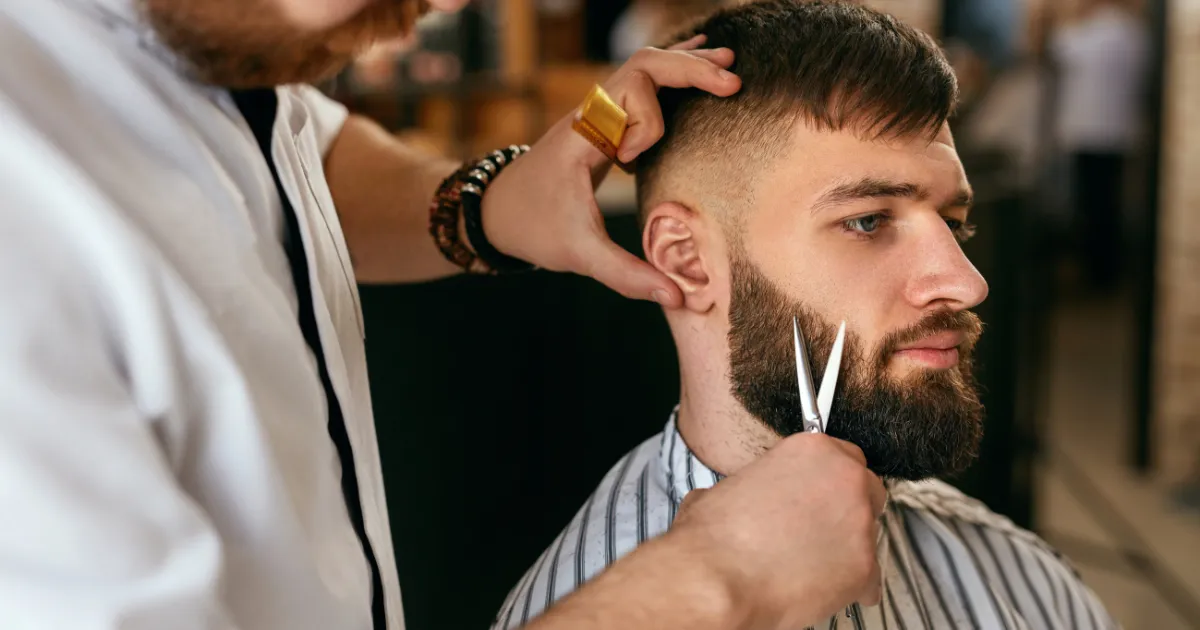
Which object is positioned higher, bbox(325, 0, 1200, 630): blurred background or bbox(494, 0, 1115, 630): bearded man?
bbox(494, 0, 1115, 630): bearded man

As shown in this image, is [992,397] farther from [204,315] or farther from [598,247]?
[204,315]

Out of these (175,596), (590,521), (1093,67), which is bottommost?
(1093,67)

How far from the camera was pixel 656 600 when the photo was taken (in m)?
0.90

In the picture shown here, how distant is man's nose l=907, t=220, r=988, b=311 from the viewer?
1190 mm

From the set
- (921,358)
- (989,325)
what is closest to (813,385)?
(921,358)

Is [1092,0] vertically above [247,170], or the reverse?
[247,170]

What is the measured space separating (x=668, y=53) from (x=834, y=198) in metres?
0.27

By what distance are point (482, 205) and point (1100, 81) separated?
5619mm

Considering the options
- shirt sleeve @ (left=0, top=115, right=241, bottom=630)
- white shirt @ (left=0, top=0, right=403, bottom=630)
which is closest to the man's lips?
white shirt @ (left=0, top=0, right=403, bottom=630)

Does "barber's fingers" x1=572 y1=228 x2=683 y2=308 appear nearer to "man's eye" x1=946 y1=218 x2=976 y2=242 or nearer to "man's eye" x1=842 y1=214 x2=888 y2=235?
"man's eye" x1=842 y1=214 x2=888 y2=235

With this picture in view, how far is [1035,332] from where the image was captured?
323 centimetres

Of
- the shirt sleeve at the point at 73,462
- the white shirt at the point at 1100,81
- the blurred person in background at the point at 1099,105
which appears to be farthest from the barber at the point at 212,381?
the white shirt at the point at 1100,81

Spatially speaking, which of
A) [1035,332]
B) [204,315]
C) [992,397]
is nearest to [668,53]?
[204,315]

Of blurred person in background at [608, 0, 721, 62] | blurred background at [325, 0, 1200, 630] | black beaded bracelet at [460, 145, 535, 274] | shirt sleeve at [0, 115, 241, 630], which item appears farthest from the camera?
blurred person in background at [608, 0, 721, 62]
